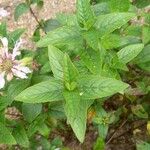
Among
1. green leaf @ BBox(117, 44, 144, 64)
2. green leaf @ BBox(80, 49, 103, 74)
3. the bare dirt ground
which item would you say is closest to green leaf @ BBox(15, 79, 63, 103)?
green leaf @ BBox(80, 49, 103, 74)

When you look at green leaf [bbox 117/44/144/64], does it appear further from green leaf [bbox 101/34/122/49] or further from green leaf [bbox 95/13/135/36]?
green leaf [bbox 95/13/135/36]

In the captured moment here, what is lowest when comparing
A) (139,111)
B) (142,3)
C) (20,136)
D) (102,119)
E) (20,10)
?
(139,111)

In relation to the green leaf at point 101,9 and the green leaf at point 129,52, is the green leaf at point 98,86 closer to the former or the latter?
the green leaf at point 129,52

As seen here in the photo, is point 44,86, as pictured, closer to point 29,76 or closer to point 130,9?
point 29,76

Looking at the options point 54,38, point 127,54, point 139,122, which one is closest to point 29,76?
point 54,38

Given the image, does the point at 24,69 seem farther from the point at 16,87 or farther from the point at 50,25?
the point at 50,25

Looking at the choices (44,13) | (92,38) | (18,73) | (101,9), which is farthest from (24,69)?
(44,13)
